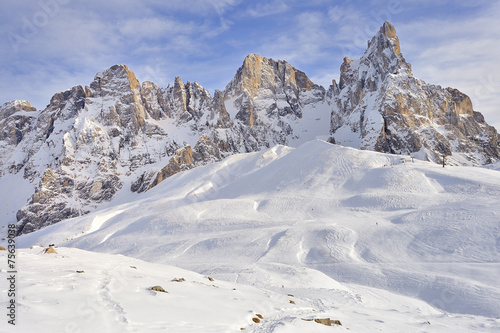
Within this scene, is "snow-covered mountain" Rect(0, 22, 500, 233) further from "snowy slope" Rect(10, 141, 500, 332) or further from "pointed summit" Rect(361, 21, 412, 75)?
"snowy slope" Rect(10, 141, 500, 332)

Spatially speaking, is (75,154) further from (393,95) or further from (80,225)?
(393,95)

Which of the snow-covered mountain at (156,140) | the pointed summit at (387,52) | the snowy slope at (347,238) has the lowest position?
the snowy slope at (347,238)

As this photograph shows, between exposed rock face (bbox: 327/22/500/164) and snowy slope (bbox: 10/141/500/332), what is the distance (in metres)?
91.0

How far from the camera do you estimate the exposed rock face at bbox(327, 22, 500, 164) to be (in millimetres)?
139000

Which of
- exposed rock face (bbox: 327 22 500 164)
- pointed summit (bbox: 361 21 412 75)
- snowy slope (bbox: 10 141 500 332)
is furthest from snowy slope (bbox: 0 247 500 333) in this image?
pointed summit (bbox: 361 21 412 75)

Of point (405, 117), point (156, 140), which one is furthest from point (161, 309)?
point (156, 140)

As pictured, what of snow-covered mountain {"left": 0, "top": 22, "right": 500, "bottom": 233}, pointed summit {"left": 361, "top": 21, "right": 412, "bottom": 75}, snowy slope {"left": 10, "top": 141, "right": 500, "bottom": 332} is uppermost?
pointed summit {"left": 361, "top": 21, "right": 412, "bottom": 75}

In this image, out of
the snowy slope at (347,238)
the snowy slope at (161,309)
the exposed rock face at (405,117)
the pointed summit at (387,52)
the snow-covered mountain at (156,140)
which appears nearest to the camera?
the snowy slope at (161,309)

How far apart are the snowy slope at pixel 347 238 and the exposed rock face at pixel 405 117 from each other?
90996 millimetres

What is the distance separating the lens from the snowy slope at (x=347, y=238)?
16.6m

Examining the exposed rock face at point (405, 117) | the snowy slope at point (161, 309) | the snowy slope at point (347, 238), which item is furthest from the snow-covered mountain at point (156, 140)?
the snowy slope at point (161, 309)

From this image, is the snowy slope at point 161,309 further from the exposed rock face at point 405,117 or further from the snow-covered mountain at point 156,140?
the exposed rock face at point 405,117

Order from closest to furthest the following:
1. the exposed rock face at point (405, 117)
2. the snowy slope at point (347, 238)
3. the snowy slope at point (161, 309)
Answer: the snowy slope at point (161, 309)
the snowy slope at point (347, 238)
the exposed rock face at point (405, 117)

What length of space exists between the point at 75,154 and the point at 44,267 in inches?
7145
